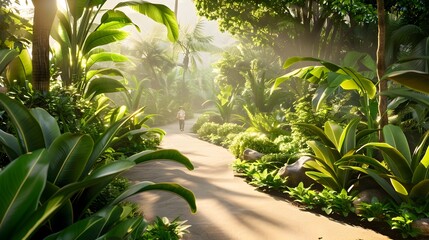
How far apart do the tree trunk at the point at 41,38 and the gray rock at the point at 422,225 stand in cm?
498

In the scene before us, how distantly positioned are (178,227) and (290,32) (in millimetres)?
12405

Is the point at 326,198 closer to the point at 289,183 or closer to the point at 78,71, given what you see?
the point at 289,183

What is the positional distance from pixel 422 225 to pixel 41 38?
5.22 metres

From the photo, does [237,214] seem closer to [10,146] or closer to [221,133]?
[10,146]

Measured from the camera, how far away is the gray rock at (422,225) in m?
3.60

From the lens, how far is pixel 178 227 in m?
3.66

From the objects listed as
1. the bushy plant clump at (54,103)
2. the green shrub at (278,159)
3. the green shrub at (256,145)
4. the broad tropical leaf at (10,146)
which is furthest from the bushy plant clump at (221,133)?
the broad tropical leaf at (10,146)

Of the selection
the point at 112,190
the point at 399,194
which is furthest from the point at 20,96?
the point at 399,194

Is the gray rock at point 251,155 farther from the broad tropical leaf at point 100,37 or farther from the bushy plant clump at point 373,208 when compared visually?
the broad tropical leaf at point 100,37

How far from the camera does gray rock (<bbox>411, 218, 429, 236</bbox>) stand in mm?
3600

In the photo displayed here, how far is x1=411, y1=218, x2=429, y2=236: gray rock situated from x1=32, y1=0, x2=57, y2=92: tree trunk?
498 centimetres

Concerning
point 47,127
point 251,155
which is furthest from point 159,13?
point 47,127

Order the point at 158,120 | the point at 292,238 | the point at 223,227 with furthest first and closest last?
the point at 158,120, the point at 223,227, the point at 292,238

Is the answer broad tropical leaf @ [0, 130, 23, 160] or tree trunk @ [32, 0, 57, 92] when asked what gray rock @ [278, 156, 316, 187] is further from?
broad tropical leaf @ [0, 130, 23, 160]
